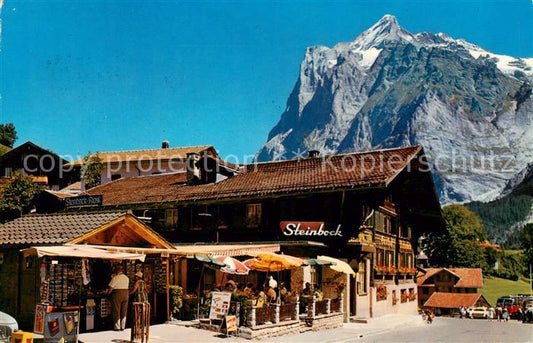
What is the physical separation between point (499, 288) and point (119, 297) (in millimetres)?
107170

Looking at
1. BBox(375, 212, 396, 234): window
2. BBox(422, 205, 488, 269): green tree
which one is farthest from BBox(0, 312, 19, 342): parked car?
BBox(422, 205, 488, 269): green tree

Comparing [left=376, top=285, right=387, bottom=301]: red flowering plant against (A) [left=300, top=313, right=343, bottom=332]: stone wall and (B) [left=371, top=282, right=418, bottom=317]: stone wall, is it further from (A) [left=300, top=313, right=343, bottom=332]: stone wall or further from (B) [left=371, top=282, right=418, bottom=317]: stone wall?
(A) [left=300, top=313, right=343, bottom=332]: stone wall

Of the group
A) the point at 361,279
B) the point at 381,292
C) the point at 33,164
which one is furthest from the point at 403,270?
the point at 33,164

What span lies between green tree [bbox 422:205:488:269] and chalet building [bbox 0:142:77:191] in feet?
158

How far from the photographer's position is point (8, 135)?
317ft

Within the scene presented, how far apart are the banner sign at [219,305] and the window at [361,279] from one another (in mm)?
12741

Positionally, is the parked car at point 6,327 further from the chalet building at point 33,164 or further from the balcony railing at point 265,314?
the chalet building at point 33,164

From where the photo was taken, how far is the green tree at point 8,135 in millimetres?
94250

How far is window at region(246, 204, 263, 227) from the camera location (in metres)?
31.8

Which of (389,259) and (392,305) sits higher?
(389,259)

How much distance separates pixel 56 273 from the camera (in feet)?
58.9

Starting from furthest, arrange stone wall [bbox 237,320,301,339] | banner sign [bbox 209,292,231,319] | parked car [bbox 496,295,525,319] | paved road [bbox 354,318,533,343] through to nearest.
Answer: parked car [bbox 496,295,525,319] → paved road [bbox 354,318,533,343] → banner sign [bbox 209,292,231,319] → stone wall [bbox 237,320,301,339]

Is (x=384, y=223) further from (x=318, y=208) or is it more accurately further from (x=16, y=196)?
(x=16, y=196)

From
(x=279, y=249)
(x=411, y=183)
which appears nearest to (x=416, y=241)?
(x=411, y=183)
